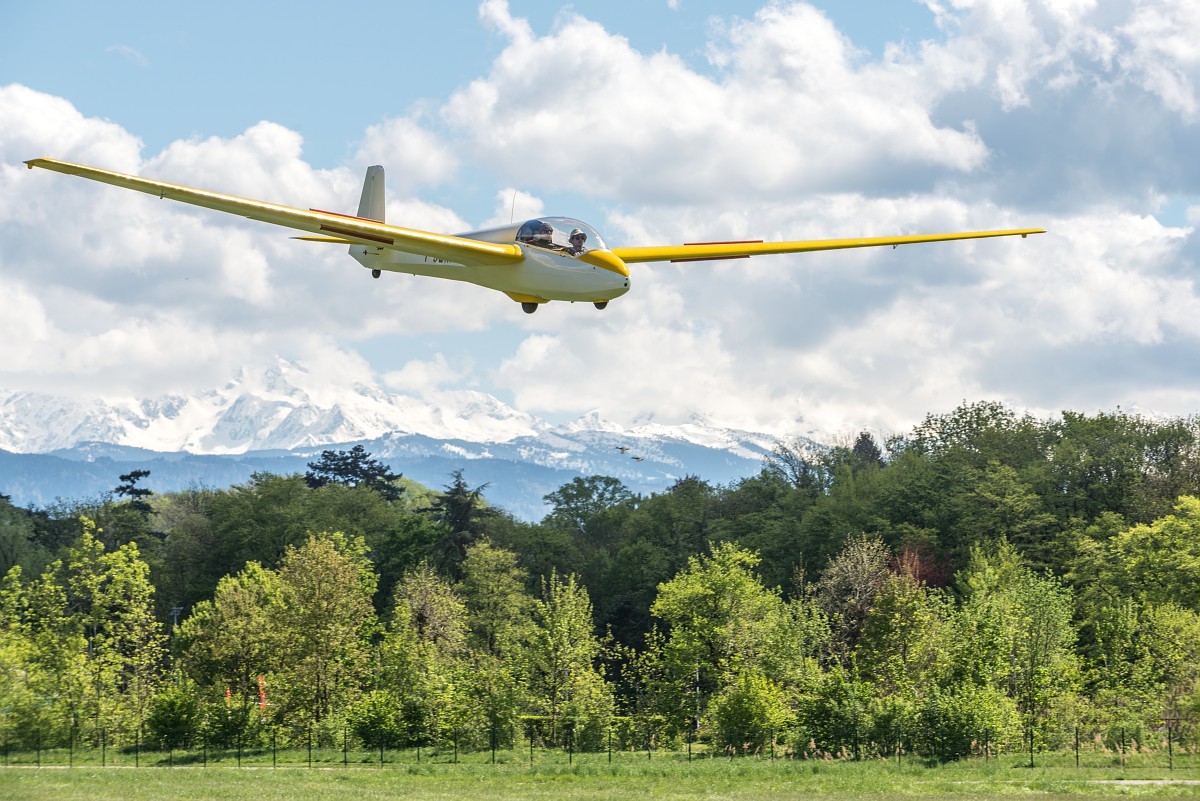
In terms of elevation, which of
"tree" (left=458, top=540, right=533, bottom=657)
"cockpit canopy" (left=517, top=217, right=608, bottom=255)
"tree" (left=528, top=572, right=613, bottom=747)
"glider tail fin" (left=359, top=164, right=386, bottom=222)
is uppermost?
"glider tail fin" (left=359, top=164, right=386, bottom=222)

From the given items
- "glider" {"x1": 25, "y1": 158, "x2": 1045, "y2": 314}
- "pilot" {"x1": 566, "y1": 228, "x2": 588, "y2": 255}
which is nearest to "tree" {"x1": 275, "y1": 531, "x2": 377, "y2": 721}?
"glider" {"x1": 25, "y1": 158, "x2": 1045, "y2": 314}

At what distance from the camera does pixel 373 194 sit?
111 feet

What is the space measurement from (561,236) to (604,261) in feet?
3.34

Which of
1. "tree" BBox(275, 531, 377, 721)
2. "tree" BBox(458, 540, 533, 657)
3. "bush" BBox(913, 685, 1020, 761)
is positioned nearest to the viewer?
"bush" BBox(913, 685, 1020, 761)

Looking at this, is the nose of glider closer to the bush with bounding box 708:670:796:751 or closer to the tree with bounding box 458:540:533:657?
the bush with bounding box 708:670:796:751

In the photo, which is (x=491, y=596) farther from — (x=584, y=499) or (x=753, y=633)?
(x=584, y=499)

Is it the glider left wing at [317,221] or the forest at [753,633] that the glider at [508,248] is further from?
the forest at [753,633]

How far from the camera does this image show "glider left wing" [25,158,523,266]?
69.6 feet

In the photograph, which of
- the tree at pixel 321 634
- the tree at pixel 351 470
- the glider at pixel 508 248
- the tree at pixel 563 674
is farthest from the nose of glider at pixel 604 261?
the tree at pixel 351 470

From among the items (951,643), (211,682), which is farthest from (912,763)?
(211,682)

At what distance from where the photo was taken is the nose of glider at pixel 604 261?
23.7 metres

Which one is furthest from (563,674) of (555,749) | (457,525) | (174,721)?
(457,525)

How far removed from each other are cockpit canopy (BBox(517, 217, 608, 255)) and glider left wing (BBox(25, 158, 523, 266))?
595 mm

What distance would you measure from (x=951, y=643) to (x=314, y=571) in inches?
1287
